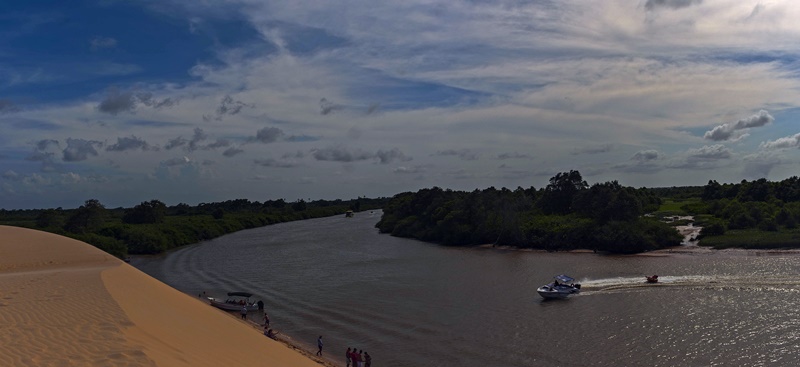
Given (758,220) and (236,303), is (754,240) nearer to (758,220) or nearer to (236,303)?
(758,220)

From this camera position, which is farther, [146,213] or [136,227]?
[146,213]

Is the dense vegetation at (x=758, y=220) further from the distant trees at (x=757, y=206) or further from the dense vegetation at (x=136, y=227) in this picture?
the dense vegetation at (x=136, y=227)

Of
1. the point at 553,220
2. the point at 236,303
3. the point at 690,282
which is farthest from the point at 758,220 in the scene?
the point at 236,303

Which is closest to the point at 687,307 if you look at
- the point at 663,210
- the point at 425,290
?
the point at 425,290

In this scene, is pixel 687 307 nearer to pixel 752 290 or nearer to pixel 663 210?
pixel 752 290

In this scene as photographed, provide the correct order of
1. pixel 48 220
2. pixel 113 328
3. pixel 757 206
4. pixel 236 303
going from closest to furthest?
pixel 113 328 < pixel 236 303 < pixel 757 206 < pixel 48 220
